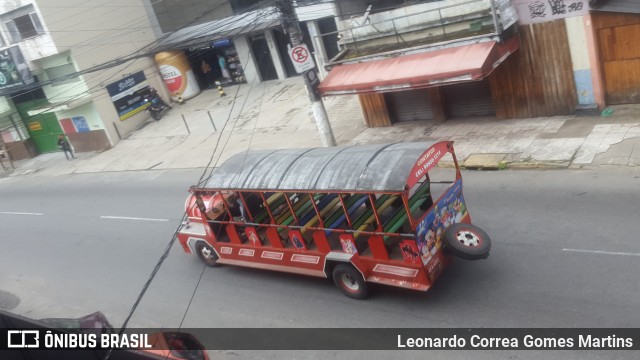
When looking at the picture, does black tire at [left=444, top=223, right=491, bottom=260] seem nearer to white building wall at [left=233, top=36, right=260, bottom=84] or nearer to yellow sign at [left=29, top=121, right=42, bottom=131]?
white building wall at [left=233, top=36, right=260, bottom=84]

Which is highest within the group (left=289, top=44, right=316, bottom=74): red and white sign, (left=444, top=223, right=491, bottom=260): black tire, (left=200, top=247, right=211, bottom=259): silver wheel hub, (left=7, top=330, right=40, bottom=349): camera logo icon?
(left=289, top=44, right=316, bottom=74): red and white sign

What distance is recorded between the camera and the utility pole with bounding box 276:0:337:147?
15583 millimetres

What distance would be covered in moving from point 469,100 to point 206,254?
967 cm

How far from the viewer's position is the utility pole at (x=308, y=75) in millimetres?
15583

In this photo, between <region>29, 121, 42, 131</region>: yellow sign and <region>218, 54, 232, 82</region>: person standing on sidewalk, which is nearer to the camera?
<region>218, 54, 232, 82</region>: person standing on sidewalk

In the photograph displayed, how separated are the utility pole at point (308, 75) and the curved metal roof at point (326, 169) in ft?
19.1

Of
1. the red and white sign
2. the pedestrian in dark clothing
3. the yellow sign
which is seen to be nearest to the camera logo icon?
the red and white sign

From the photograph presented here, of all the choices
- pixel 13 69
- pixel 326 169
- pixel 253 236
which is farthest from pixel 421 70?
pixel 13 69

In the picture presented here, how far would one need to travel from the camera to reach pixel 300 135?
21203 millimetres

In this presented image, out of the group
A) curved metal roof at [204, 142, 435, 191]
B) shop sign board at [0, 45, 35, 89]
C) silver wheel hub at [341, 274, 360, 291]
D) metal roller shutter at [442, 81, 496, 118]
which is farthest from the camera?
shop sign board at [0, 45, 35, 89]

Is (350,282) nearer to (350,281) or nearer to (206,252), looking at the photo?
(350,281)

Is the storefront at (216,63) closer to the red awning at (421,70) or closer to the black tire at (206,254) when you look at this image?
the red awning at (421,70)

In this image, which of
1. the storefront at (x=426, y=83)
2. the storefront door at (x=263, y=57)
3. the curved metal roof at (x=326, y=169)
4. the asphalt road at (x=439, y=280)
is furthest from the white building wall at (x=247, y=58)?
the curved metal roof at (x=326, y=169)

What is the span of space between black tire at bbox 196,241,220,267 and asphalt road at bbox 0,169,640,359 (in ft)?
0.72
